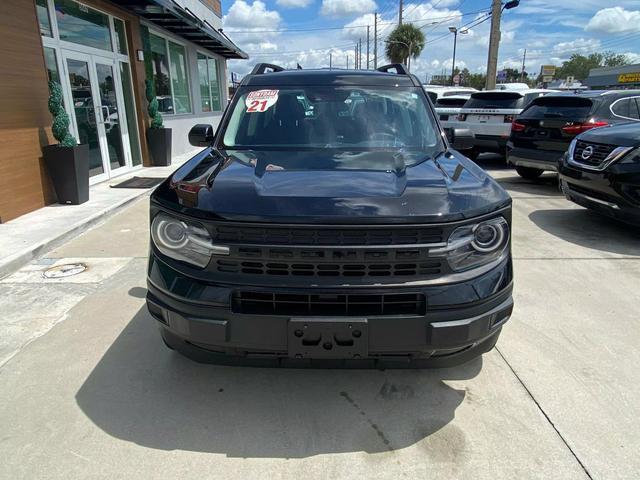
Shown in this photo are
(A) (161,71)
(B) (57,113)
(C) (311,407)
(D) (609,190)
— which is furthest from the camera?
(A) (161,71)

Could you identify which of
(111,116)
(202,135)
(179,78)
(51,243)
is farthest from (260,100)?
(179,78)

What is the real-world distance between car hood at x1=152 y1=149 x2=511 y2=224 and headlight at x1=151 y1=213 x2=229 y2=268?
8 cm

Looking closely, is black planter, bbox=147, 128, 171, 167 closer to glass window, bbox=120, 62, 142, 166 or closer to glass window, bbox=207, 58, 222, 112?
glass window, bbox=120, 62, 142, 166

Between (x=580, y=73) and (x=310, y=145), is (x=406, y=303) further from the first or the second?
(x=580, y=73)

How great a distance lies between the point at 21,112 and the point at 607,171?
7.42 metres

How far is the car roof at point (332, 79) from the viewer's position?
3.64 meters

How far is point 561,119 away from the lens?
7836mm

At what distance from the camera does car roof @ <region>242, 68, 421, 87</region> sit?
3.64 metres

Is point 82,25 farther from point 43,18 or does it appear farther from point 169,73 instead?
point 169,73

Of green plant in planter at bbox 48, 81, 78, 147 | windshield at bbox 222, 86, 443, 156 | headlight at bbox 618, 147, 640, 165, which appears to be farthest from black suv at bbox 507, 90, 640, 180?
green plant in planter at bbox 48, 81, 78, 147

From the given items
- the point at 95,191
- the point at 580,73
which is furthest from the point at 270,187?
the point at 580,73

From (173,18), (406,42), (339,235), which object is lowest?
(339,235)

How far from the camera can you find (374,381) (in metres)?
2.78

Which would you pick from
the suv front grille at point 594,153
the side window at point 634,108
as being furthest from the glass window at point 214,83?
the suv front grille at point 594,153
